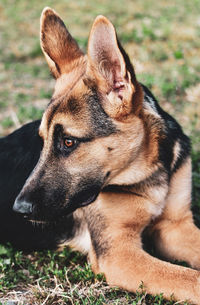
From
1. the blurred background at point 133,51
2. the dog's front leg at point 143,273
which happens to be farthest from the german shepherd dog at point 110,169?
the blurred background at point 133,51

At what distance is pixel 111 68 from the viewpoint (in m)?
3.80

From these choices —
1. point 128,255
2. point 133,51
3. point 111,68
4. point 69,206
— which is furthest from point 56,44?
A: point 133,51

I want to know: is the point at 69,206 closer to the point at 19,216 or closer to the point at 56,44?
the point at 19,216

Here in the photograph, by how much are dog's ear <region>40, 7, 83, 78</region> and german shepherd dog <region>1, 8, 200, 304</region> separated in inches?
0.4

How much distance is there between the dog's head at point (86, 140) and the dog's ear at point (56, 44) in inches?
22.3

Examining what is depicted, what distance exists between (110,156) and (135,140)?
1.01 feet

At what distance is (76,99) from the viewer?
3.98 meters

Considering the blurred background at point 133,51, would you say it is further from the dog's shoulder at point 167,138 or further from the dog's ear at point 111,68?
the dog's ear at point 111,68

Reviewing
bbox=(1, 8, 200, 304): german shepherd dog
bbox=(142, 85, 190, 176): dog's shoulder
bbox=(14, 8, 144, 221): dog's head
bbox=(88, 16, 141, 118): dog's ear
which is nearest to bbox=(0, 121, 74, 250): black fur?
bbox=(1, 8, 200, 304): german shepherd dog

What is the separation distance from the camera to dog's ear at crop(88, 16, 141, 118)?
349 cm

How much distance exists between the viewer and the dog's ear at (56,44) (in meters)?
4.45

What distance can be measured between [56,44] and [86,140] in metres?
1.25

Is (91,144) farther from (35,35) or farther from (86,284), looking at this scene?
(35,35)

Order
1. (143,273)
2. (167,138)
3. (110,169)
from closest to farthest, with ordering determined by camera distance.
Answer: (143,273) → (110,169) → (167,138)
